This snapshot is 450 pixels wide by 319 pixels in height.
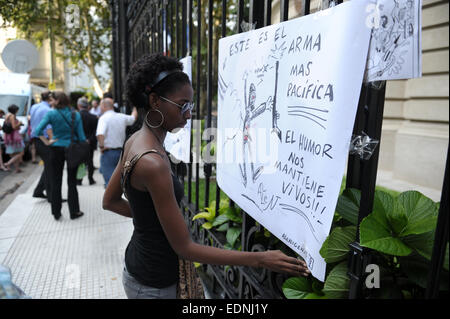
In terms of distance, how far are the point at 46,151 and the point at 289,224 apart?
4717 mm

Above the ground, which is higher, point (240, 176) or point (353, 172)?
point (353, 172)

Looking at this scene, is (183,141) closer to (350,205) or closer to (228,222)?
(228,222)

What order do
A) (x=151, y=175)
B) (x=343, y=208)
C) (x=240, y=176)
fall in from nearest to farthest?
(x=343, y=208) → (x=151, y=175) → (x=240, y=176)

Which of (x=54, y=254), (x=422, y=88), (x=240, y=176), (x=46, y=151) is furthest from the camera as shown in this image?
(x=422, y=88)

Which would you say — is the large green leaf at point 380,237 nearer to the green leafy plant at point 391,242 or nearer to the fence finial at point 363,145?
the green leafy plant at point 391,242

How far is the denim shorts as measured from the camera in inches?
69.4

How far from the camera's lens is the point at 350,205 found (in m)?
1.33

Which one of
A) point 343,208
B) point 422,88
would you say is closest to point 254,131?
point 343,208

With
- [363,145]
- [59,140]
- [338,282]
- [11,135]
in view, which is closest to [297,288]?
[338,282]

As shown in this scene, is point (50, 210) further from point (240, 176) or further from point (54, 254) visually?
point (240, 176)

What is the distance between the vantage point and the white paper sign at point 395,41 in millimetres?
938

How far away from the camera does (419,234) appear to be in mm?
1130

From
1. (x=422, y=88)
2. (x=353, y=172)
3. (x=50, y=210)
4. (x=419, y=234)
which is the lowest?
(x=50, y=210)

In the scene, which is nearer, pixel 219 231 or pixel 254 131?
pixel 254 131
